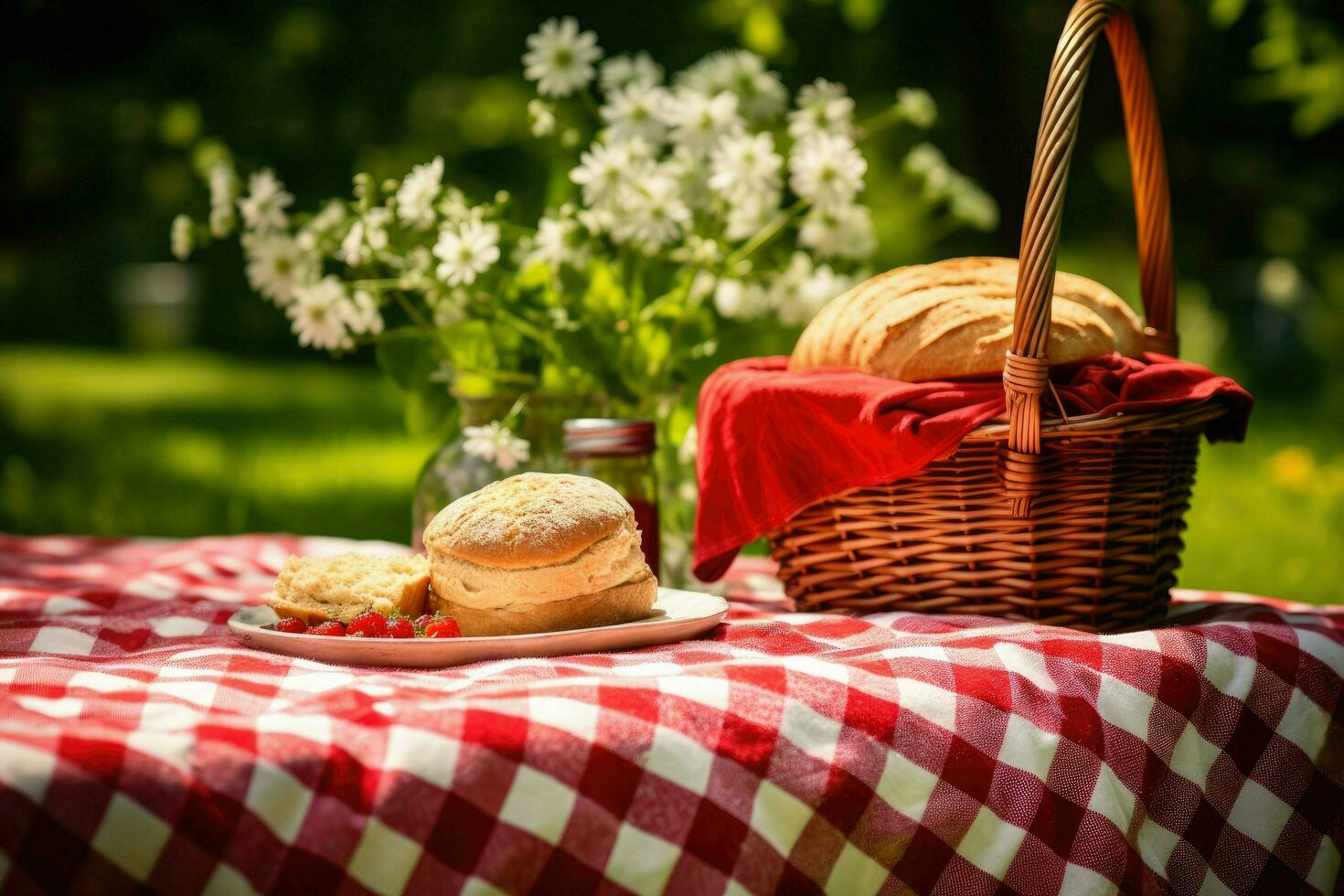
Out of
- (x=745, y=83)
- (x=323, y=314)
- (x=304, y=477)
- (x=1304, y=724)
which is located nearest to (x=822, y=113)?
(x=745, y=83)

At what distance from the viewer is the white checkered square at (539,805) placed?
3.52 ft

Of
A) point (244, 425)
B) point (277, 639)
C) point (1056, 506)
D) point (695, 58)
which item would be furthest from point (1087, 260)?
point (277, 639)

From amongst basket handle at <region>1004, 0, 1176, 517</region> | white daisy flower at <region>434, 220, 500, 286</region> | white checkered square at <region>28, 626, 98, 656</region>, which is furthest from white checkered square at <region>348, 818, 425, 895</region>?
white daisy flower at <region>434, 220, 500, 286</region>

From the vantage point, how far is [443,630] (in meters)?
1.38

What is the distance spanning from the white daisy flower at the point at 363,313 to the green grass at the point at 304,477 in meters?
1.29

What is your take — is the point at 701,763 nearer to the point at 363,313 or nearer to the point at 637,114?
the point at 363,313

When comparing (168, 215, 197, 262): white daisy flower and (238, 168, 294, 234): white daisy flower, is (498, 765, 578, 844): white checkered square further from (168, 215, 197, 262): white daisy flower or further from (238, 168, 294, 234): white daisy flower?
(168, 215, 197, 262): white daisy flower

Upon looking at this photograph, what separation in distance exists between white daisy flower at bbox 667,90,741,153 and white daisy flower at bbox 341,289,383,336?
1.83ft

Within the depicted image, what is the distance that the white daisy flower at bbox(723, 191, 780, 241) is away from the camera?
6.75ft

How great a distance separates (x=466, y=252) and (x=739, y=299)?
498mm

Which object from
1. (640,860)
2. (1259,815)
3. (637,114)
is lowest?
(1259,815)

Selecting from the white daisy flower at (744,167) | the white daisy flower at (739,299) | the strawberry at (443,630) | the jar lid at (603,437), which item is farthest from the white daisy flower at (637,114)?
the strawberry at (443,630)

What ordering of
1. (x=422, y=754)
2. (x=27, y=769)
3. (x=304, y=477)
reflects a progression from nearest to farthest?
(x=27, y=769) < (x=422, y=754) < (x=304, y=477)

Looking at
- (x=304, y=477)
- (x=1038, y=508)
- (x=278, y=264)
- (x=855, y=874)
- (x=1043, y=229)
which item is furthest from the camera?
(x=304, y=477)
